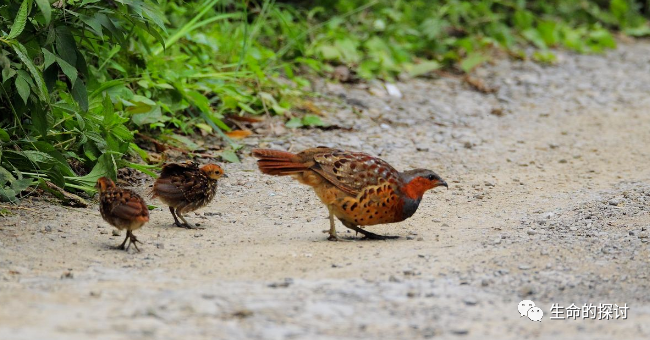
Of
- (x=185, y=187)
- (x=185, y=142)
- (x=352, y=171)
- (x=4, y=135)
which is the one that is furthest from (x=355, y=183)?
(x=185, y=142)

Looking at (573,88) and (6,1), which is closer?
(6,1)

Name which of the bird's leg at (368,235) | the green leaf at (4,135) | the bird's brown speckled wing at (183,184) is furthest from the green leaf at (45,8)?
the bird's leg at (368,235)

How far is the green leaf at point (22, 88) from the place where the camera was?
543cm

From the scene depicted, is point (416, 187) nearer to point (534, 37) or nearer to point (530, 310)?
point (530, 310)

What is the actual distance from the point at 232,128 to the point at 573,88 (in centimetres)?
510

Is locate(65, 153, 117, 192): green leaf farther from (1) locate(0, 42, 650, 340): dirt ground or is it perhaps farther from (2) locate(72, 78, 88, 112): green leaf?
(2) locate(72, 78, 88, 112): green leaf

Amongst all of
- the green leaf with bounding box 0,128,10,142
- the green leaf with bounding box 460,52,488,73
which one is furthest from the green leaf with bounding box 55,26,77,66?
the green leaf with bounding box 460,52,488,73

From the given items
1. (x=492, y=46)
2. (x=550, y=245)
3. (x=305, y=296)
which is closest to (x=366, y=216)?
(x=550, y=245)

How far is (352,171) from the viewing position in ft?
19.6

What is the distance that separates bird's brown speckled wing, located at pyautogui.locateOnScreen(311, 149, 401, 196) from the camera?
592 centimetres

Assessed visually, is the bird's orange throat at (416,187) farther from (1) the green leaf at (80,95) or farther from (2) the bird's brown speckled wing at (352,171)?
(1) the green leaf at (80,95)

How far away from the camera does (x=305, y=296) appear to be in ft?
14.4

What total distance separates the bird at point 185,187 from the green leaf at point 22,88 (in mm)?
1171

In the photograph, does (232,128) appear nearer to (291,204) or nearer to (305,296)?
(291,204)
